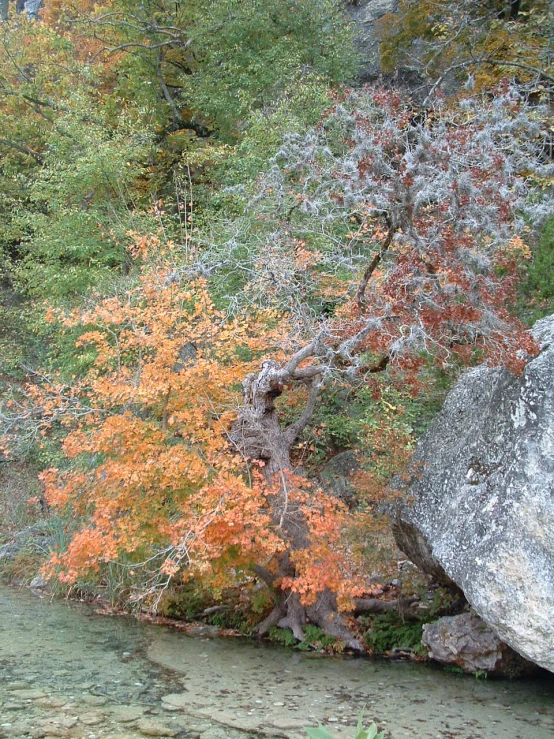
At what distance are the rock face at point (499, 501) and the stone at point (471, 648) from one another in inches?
25.4

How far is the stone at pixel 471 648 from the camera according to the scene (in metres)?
7.07

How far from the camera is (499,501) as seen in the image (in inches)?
247

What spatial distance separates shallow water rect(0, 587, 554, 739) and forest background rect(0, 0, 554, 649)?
0.78m

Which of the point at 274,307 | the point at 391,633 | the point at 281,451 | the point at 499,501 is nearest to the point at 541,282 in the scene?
the point at 274,307

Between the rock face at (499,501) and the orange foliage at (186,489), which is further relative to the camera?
the orange foliage at (186,489)

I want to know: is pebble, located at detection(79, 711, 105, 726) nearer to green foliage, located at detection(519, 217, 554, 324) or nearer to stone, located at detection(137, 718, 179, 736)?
stone, located at detection(137, 718, 179, 736)

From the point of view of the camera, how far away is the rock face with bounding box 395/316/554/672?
5789 millimetres

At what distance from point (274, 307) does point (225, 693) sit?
466 cm

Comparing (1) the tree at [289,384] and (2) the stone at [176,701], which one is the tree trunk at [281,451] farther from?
(2) the stone at [176,701]

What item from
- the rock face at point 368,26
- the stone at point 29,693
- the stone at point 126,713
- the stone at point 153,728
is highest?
the rock face at point 368,26

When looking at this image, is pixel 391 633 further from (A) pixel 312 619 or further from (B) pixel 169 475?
(B) pixel 169 475

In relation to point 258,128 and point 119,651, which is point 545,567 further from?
point 258,128

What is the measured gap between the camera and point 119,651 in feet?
26.3

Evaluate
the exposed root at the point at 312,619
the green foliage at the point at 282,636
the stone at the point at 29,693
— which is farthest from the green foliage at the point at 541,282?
the stone at the point at 29,693
